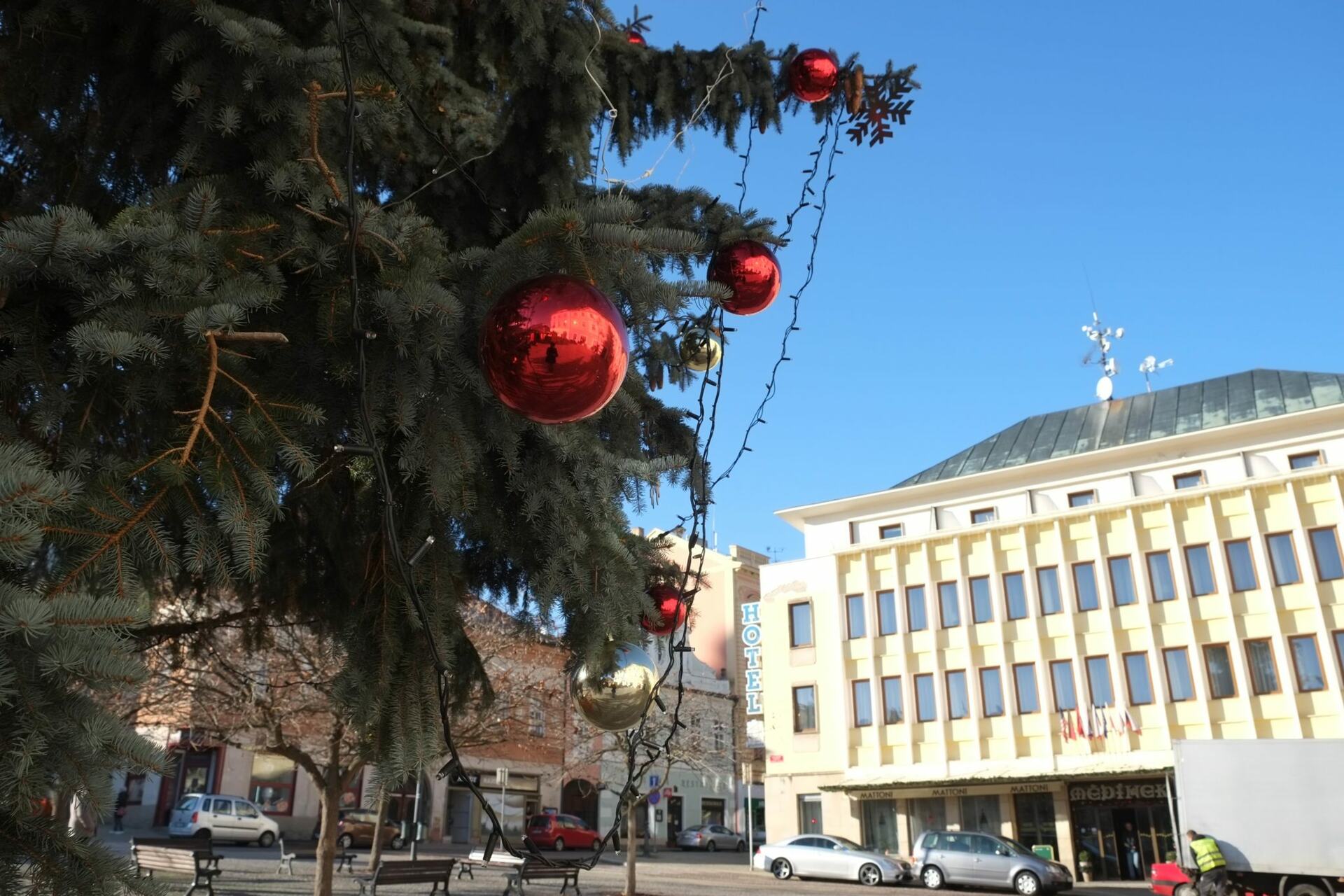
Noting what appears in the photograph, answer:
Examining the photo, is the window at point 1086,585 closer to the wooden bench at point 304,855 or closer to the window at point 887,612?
the window at point 887,612

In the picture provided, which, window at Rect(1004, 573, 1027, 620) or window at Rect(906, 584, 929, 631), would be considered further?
window at Rect(906, 584, 929, 631)

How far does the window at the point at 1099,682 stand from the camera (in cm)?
2598

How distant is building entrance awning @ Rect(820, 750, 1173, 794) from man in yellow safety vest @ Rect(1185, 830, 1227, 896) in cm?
1127

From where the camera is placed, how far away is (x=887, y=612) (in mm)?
29938

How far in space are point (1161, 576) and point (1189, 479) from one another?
3.33 metres

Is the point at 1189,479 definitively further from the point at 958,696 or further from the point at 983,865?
the point at 983,865

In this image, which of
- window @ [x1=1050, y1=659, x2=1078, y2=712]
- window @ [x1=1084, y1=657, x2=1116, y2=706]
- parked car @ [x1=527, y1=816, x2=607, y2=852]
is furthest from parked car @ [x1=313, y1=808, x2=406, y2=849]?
window @ [x1=1084, y1=657, x2=1116, y2=706]

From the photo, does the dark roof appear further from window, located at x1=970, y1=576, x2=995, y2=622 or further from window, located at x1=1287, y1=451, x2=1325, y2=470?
window, located at x1=970, y1=576, x2=995, y2=622

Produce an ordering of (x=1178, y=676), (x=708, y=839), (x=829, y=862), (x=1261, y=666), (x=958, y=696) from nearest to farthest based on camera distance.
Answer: (x=829, y=862) → (x=1261, y=666) → (x=1178, y=676) → (x=958, y=696) → (x=708, y=839)

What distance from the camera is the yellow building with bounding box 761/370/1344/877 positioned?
24766 millimetres

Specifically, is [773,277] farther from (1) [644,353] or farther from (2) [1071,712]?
(2) [1071,712]

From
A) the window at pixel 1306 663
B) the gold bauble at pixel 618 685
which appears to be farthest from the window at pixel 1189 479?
the gold bauble at pixel 618 685

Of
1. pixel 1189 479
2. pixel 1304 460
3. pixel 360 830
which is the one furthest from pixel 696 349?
pixel 360 830

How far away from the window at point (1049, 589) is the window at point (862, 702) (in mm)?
5761
